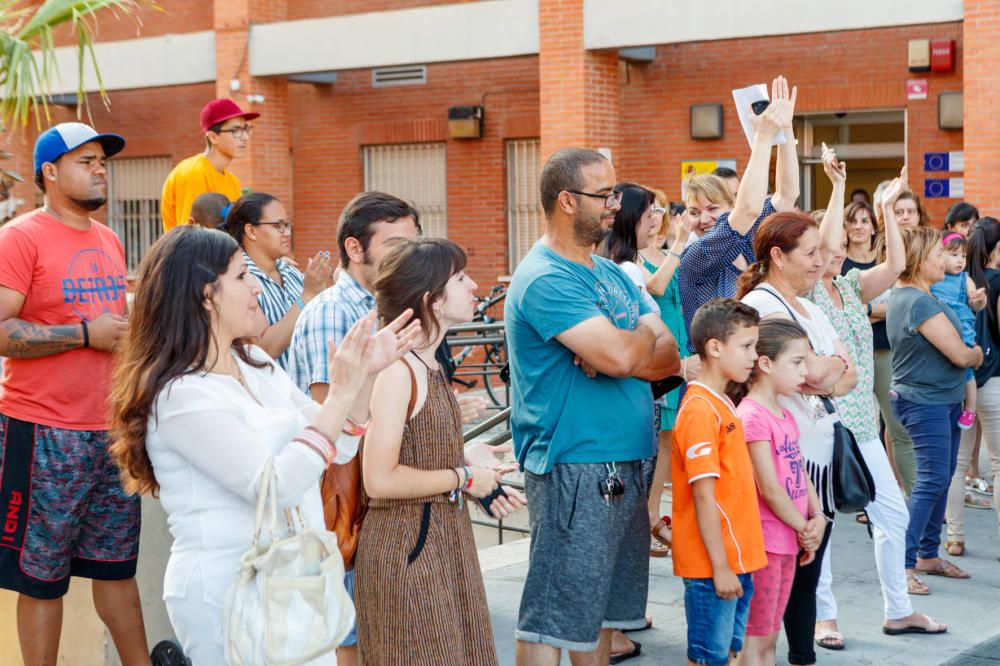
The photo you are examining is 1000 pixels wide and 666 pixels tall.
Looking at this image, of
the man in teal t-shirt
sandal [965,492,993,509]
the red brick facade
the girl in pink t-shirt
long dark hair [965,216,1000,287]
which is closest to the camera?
the man in teal t-shirt

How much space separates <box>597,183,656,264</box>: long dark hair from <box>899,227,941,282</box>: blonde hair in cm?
156

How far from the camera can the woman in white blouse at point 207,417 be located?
10.4 ft

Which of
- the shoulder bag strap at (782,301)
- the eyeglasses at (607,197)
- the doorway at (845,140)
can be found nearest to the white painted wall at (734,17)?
the doorway at (845,140)

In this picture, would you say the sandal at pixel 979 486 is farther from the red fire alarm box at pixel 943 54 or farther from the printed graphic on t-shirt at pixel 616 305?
the red fire alarm box at pixel 943 54

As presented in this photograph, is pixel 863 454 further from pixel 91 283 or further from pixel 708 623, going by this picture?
pixel 91 283

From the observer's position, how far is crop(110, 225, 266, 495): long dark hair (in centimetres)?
326

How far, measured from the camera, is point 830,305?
20.1 feet

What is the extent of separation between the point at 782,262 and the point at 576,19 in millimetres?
11683

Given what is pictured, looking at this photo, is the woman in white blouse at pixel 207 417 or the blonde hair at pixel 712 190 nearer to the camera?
the woman in white blouse at pixel 207 417

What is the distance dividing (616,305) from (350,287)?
3.12ft

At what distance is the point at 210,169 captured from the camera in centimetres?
712

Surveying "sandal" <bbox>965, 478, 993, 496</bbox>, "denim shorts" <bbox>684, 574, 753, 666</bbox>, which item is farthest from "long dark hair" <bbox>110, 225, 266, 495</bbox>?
"sandal" <bbox>965, 478, 993, 496</bbox>

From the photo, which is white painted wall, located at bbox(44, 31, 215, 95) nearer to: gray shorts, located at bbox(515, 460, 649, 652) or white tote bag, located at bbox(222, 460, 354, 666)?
gray shorts, located at bbox(515, 460, 649, 652)

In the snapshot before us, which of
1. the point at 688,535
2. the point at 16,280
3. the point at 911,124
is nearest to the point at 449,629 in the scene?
the point at 688,535
